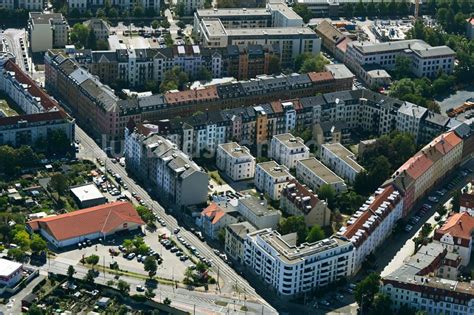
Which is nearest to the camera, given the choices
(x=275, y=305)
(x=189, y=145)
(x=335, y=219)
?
(x=275, y=305)

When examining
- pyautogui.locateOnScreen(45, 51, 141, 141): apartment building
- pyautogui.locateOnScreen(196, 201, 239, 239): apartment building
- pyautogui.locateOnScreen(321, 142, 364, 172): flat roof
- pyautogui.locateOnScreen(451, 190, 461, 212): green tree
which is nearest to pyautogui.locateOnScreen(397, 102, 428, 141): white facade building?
pyautogui.locateOnScreen(321, 142, 364, 172): flat roof

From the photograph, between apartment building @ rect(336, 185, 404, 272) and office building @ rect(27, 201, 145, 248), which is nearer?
apartment building @ rect(336, 185, 404, 272)

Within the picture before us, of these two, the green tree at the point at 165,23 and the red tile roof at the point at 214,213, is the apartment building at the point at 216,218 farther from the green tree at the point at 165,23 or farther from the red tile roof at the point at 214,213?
the green tree at the point at 165,23

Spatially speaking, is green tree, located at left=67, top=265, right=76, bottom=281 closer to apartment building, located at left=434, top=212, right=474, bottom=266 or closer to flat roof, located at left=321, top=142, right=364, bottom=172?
apartment building, located at left=434, top=212, right=474, bottom=266

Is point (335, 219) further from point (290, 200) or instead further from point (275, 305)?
point (275, 305)

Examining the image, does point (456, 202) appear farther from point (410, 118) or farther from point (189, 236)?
point (189, 236)

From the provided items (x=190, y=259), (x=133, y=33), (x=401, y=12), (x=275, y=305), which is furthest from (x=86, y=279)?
(x=401, y=12)
